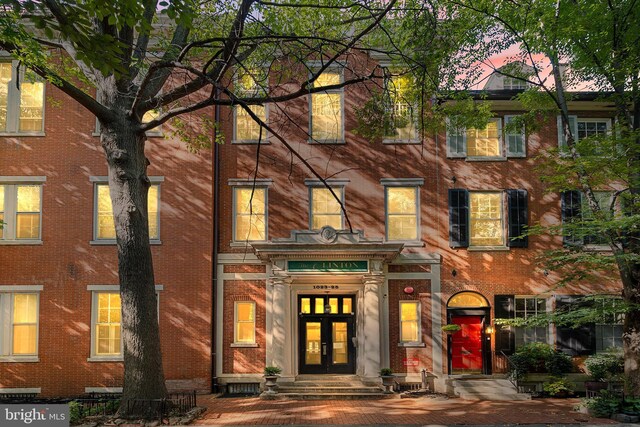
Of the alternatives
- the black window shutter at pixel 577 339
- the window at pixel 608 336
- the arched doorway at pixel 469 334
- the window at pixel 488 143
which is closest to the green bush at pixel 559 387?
the black window shutter at pixel 577 339

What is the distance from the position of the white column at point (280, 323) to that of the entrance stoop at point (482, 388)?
5.02 m

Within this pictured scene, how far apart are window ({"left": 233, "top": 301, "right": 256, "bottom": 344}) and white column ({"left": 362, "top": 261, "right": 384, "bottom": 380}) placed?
3.59 m

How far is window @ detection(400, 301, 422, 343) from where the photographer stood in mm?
19891

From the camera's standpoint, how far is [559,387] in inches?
714

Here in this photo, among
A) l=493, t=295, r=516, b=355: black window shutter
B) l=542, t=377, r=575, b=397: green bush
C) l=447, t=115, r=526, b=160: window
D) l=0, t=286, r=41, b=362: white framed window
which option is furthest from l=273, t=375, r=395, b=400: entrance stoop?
l=447, t=115, r=526, b=160: window

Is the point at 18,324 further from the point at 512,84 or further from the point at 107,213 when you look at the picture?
the point at 512,84

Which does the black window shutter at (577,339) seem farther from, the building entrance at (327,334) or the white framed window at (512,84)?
the white framed window at (512,84)

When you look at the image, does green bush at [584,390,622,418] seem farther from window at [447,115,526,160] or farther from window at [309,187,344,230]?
window at [309,187,344,230]

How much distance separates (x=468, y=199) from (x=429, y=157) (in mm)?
1880

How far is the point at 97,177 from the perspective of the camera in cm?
1952

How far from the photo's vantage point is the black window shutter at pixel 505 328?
1966cm

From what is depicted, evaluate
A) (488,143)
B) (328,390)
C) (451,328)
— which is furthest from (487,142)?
(328,390)

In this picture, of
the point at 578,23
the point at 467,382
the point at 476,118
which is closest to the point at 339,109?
the point at 476,118

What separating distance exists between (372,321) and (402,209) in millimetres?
3868
